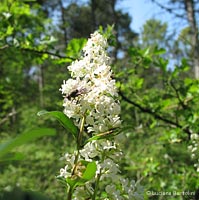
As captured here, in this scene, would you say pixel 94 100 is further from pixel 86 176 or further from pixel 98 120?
pixel 86 176

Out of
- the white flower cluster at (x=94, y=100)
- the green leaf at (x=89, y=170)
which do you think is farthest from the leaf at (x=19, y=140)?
the white flower cluster at (x=94, y=100)

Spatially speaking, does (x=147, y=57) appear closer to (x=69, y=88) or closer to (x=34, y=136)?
(x=69, y=88)

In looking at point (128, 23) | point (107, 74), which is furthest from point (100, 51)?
point (128, 23)

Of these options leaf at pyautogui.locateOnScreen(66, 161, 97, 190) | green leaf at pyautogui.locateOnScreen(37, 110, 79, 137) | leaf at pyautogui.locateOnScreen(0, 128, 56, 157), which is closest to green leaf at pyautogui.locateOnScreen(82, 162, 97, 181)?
leaf at pyautogui.locateOnScreen(66, 161, 97, 190)

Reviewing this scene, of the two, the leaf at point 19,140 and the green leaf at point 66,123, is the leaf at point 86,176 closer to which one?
the green leaf at point 66,123

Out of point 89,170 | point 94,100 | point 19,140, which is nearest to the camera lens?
point 19,140

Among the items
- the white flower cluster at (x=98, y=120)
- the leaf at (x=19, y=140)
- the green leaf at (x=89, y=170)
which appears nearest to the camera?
the leaf at (x=19, y=140)

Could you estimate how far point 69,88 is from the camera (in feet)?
2.74

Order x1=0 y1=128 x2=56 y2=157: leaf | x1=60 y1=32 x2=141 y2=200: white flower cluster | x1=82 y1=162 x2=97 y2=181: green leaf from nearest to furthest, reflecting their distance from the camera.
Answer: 1. x1=0 y1=128 x2=56 y2=157: leaf
2. x1=82 y1=162 x2=97 y2=181: green leaf
3. x1=60 y1=32 x2=141 y2=200: white flower cluster

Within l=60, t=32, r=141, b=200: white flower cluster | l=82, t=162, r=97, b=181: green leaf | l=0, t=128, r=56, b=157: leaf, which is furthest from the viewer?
l=60, t=32, r=141, b=200: white flower cluster

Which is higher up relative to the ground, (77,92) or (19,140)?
(77,92)

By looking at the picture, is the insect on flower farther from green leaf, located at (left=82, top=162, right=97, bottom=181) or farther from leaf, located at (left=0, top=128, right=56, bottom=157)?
leaf, located at (left=0, top=128, right=56, bottom=157)

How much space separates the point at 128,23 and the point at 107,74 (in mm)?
22878

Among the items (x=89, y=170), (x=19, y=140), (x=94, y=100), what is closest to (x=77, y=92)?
(x=94, y=100)
